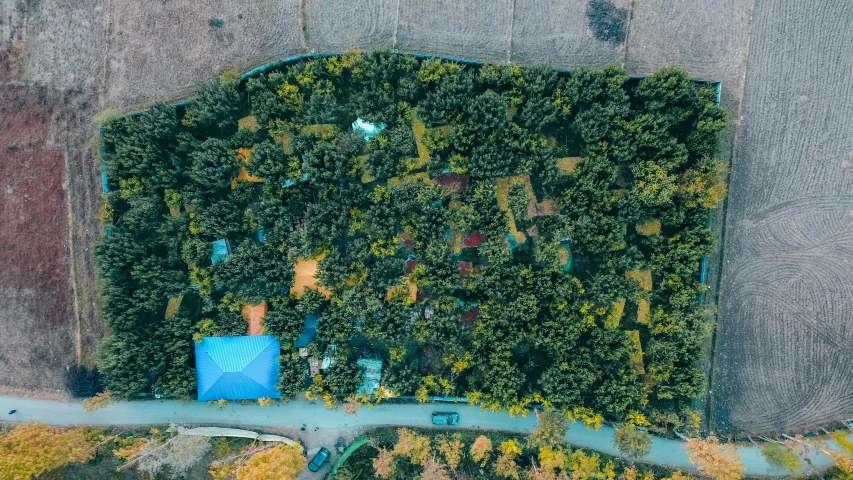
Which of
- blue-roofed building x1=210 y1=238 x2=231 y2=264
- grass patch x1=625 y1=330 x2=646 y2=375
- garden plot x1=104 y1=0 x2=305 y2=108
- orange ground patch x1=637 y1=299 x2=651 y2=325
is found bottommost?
grass patch x1=625 y1=330 x2=646 y2=375

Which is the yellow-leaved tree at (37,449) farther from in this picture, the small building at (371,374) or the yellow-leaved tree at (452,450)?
the yellow-leaved tree at (452,450)

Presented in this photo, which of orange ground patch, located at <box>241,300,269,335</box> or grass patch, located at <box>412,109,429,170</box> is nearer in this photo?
orange ground patch, located at <box>241,300,269,335</box>

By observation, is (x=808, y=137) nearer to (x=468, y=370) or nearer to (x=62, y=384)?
(x=468, y=370)

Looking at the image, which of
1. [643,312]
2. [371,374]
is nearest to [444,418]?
[371,374]

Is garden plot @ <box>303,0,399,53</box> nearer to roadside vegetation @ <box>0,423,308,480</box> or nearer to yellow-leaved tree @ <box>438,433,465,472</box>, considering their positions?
yellow-leaved tree @ <box>438,433,465,472</box>

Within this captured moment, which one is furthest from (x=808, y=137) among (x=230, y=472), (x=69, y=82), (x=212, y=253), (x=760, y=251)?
(x=69, y=82)

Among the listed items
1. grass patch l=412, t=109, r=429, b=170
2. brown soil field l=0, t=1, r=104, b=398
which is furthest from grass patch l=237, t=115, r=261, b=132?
grass patch l=412, t=109, r=429, b=170
